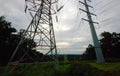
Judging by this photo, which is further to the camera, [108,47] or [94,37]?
[108,47]

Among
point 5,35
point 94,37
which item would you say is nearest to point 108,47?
point 94,37

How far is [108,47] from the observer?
56.7 metres

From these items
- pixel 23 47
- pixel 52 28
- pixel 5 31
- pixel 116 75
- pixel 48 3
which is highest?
pixel 5 31

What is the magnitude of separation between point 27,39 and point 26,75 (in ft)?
15.1

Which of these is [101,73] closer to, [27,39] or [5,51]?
[27,39]

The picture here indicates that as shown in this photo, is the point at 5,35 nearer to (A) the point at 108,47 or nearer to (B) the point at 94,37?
(B) the point at 94,37

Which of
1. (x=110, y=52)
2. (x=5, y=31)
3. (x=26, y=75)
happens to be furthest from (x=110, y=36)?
(x=26, y=75)

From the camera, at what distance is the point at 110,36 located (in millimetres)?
63781

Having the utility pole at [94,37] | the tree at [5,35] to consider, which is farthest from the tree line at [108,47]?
the tree at [5,35]

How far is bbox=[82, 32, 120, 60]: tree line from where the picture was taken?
52.9 m

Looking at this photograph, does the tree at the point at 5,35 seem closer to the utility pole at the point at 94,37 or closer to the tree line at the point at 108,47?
the utility pole at the point at 94,37

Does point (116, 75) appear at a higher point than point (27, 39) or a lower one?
lower

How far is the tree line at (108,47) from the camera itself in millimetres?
52906

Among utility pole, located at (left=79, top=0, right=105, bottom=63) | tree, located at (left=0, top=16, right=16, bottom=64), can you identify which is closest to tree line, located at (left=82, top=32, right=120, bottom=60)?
utility pole, located at (left=79, top=0, right=105, bottom=63)
